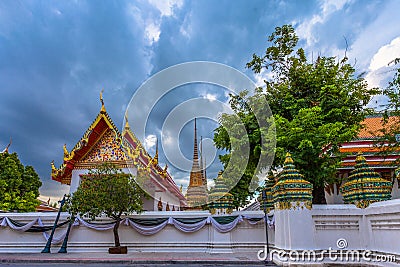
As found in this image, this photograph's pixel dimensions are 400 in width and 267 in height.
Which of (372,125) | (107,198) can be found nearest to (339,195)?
(372,125)

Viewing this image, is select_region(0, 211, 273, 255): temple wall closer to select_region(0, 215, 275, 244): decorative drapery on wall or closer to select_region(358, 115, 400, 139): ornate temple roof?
select_region(0, 215, 275, 244): decorative drapery on wall

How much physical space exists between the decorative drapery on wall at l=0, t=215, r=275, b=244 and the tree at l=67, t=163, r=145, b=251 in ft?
2.30

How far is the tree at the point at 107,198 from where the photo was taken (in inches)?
407

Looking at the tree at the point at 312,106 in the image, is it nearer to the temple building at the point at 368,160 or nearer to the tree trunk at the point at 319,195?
the tree trunk at the point at 319,195

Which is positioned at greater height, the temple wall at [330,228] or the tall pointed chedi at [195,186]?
the tall pointed chedi at [195,186]

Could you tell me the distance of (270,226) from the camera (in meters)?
10.1

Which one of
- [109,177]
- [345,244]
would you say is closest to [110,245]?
[109,177]

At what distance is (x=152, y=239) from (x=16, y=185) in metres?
9.14

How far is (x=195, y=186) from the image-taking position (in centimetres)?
2388

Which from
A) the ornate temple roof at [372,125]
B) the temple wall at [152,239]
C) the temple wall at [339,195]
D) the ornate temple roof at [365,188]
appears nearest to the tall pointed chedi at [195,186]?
the temple wall at [339,195]

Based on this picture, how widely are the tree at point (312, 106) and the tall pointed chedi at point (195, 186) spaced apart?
923 centimetres

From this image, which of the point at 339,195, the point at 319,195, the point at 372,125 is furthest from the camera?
the point at 372,125

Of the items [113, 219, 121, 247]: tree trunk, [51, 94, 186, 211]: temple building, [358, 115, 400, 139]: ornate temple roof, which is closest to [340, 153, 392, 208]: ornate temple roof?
[113, 219, 121, 247]: tree trunk

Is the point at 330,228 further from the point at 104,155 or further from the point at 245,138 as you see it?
the point at 104,155
